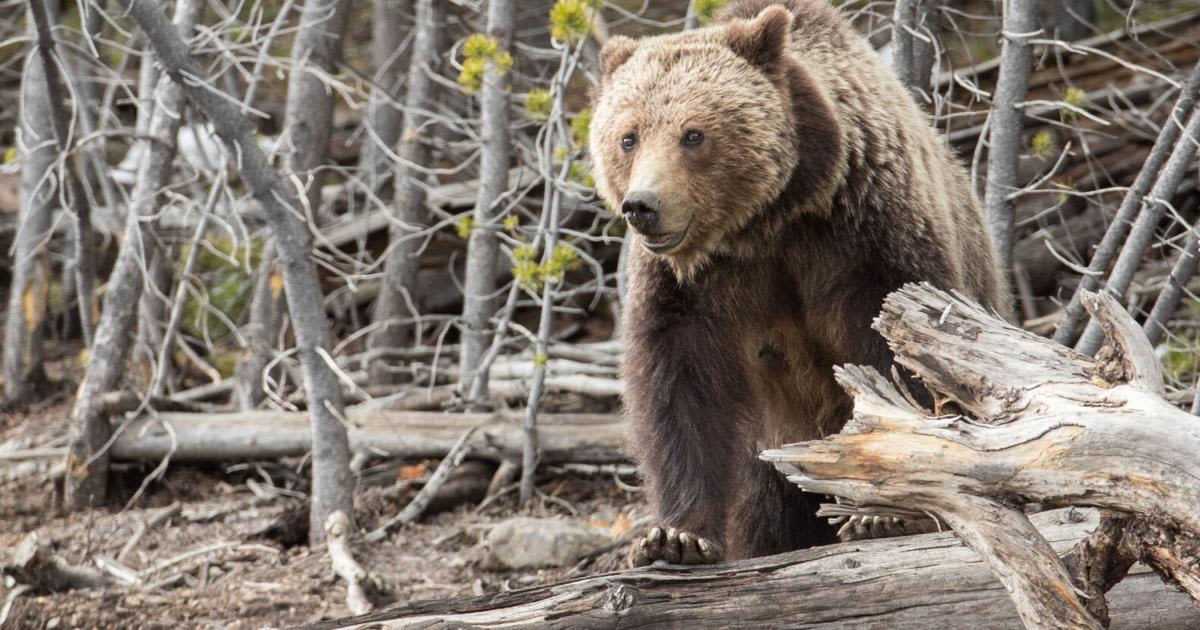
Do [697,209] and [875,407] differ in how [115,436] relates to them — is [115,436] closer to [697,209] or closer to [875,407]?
[697,209]

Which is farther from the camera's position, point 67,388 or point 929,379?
point 67,388

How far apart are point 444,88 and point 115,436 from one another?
11.3ft

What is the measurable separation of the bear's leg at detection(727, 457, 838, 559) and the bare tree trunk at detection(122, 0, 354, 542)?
1953 millimetres

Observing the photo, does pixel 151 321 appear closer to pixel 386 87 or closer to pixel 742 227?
pixel 386 87

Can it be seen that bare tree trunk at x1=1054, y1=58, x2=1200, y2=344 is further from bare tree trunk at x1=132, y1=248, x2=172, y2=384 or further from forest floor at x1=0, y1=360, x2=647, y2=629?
bare tree trunk at x1=132, y1=248, x2=172, y2=384

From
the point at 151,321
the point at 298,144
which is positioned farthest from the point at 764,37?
the point at 151,321

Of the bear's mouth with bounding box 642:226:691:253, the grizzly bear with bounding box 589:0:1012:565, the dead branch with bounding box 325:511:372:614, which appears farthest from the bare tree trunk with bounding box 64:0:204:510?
the bear's mouth with bounding box 642:226:691:253

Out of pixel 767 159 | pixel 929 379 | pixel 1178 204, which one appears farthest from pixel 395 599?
pixel 1178 204

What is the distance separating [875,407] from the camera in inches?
110

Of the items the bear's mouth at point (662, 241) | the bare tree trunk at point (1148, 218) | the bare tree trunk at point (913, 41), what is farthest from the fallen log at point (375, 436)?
the bear's mouth at point (662, 241)

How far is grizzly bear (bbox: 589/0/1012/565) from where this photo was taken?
3584mm

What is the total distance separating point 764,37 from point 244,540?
11.5 ft

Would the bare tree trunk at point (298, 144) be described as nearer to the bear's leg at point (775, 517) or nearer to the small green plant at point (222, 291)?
the small green plant at point (222, 291)

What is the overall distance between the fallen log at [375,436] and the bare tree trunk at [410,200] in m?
0.96
